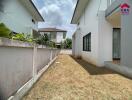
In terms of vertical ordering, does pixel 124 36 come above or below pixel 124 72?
above

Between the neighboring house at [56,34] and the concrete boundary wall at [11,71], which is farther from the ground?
the neighboring house at [56,34]

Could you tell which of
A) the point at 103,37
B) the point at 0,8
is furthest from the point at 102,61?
the point at 0,8

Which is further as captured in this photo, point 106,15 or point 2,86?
point 106,15

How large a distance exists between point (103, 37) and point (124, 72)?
3838mm

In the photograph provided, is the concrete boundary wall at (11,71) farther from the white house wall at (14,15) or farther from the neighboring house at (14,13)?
the white house wall at (14,15)

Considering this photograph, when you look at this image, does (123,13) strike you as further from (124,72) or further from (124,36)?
(124,72)

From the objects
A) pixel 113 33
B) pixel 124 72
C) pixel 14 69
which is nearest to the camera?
pixel 14 69

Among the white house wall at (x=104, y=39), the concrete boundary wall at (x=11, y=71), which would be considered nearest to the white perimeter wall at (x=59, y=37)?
the white house wall at (x=104, y=39)

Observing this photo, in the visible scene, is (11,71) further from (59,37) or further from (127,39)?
(59,37)

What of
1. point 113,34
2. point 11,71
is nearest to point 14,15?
point 113,34

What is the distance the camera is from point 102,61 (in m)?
12.1

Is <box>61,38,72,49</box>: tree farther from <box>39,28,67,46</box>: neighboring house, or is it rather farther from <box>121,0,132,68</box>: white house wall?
<box>121,0,132,68</box>: white house wall

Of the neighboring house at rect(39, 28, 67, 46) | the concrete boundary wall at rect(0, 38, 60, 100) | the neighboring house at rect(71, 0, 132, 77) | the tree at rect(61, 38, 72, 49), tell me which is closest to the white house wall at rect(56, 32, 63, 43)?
the neighboring house at rect(39, 28, 67, 46)

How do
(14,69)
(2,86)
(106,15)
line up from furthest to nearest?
(106,15) < (14,69) < (2,86)
